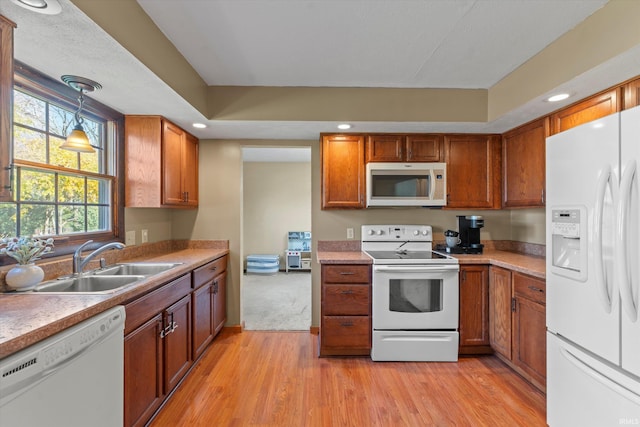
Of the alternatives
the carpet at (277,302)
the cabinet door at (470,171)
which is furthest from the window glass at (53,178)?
the cabinet door at (470,171)

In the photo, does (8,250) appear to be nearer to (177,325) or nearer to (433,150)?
(177,325)

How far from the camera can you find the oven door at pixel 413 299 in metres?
2.65

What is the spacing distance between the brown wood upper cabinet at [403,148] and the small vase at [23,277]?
2.61 metres

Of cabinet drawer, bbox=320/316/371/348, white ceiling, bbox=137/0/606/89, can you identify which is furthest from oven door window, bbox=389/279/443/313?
white ceiling, bbox=137/0/606/89

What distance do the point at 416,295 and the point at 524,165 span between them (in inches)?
61.0

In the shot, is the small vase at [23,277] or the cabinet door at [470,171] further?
the cabinet door at [470,171]

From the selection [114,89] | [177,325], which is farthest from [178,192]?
[177,325]

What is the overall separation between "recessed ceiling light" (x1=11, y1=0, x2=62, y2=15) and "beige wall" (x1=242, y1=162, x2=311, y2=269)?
5.39 m

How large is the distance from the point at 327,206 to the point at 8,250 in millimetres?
2303

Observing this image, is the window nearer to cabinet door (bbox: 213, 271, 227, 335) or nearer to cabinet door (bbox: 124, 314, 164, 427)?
cabinet door (bbox: 124, 314, 164, 427)

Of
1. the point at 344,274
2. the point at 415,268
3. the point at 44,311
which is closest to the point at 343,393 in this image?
the point at 344,274

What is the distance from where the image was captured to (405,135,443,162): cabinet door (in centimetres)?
306

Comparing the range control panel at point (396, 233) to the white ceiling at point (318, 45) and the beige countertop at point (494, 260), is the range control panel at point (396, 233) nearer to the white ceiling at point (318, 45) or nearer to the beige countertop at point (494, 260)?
the beige countertop at point (494, 260)

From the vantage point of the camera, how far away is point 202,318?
263 centimetres
